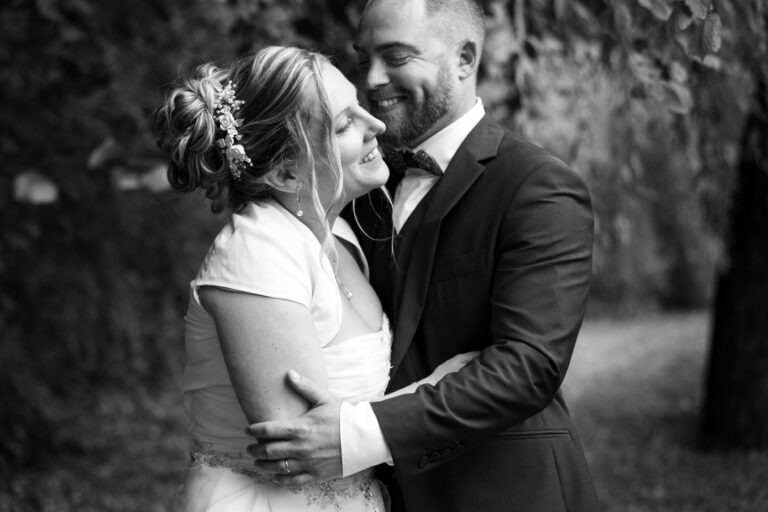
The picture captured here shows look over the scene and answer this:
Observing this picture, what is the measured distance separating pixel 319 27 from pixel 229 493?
2.64m

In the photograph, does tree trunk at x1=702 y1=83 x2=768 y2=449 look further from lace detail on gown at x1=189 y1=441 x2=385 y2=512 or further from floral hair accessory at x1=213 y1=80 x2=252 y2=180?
floral hair accessory at x1=213 y1=80 x2=252 y2=180

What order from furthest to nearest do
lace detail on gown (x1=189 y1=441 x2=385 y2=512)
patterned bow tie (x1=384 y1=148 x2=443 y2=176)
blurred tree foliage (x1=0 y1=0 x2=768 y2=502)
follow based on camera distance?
blurred tree foliage (x1=0 y1=0 x2=768 y2=502) < patterned bow tie (x1=384 y1=148 x2=443 y2=176) < lace detail on gown (x1=189 y1=441 x2=385 y2=512)

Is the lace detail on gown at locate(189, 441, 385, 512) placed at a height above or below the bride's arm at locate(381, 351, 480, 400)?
below

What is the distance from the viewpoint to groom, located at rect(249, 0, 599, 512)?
79.5 inches

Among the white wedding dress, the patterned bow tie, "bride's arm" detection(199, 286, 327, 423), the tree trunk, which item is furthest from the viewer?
the tree trunk

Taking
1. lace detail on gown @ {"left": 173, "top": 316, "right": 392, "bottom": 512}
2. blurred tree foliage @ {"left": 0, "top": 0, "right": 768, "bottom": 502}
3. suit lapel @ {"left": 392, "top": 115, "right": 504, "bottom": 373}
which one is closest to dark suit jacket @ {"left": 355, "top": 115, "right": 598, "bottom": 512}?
suit lapel @ {"left": 392, "top": 115, "right": 504, "bottom": 373}

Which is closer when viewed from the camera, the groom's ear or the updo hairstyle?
the updo hairstyle

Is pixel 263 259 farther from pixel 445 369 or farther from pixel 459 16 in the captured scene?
pixel 459 16

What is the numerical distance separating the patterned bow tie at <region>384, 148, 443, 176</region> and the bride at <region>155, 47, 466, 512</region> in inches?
7.7

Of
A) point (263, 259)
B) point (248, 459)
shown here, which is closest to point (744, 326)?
point (248, 459)

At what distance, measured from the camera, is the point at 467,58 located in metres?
2.65

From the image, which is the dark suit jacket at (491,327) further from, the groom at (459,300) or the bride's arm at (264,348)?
the bride's arm at (264,348)

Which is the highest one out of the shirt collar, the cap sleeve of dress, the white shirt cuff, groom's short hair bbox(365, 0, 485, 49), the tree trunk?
groom's short hair bbox(365, 0, 485, 49)

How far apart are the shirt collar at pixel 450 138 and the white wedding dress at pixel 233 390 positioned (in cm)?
50
